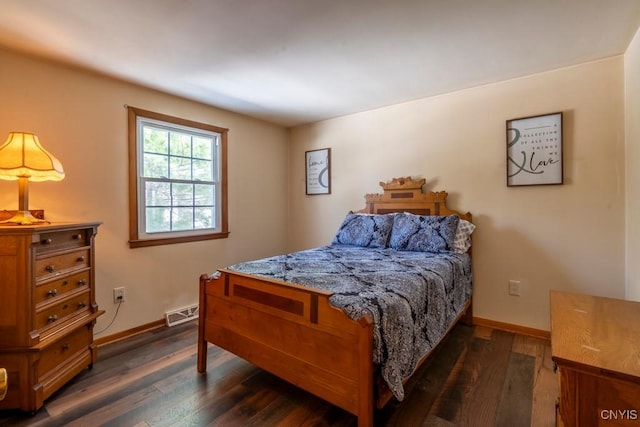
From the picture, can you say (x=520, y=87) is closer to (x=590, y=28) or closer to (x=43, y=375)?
(x=590, y=28)

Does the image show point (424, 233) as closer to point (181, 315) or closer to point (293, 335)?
point (293, 335)

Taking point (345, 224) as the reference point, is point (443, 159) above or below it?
above

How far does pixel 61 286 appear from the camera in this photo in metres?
1.85

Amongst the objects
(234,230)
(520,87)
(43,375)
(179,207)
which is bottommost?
(43,375)

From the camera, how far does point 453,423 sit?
1.55 metres

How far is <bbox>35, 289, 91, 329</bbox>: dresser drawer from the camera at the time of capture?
1695mm

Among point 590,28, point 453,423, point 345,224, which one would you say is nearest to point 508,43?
point 590,28

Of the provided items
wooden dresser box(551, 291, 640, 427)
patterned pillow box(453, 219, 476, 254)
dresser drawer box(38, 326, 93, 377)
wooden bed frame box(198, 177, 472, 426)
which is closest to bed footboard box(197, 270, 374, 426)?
wooden bed frame box(198, 177, 472, 426)

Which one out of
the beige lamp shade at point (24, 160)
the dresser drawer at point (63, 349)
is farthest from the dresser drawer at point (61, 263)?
the beige lamp shade at point (24, 160)

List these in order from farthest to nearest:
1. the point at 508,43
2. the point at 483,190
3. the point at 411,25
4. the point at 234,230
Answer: the point at 234,230 < the point at 483,190 < the point at 508,43 < the point at 411,25

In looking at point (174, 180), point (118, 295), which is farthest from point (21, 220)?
point (174, 180)

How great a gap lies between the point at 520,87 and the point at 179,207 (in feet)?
→ 10.9

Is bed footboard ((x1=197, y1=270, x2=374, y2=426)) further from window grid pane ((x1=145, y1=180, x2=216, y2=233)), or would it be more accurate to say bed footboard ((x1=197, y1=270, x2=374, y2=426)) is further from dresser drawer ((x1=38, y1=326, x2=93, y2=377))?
window grid pane ((x1=145, y1=180, x2=216, y2=233))

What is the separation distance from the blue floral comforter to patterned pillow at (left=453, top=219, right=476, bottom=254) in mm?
74
